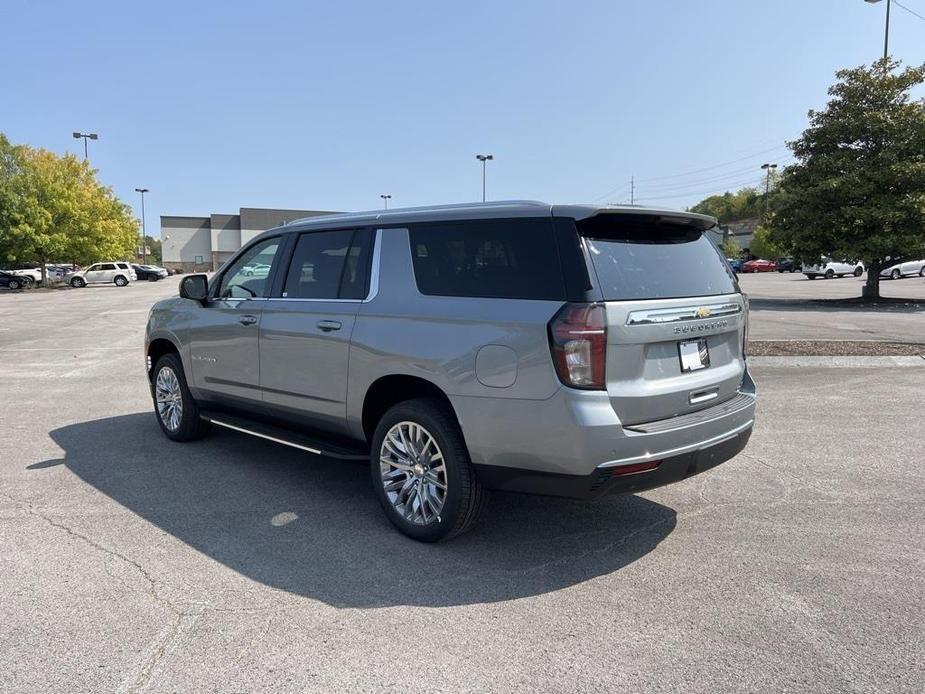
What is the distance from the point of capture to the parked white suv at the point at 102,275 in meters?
48.8

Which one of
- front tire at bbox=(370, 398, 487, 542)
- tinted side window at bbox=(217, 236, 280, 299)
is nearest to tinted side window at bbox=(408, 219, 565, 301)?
front tire at bbox=(370, 398, 487, 542)

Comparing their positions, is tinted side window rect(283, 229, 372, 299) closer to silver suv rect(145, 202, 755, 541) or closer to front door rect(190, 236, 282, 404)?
silver suv rect(145, 202, 755, 541)

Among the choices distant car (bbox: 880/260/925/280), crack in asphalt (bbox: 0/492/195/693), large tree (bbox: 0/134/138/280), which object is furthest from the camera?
distant car (bbox: 880/260/925/280)

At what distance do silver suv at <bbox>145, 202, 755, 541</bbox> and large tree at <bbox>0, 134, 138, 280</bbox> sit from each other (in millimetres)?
43860

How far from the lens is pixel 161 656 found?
9.44 ft

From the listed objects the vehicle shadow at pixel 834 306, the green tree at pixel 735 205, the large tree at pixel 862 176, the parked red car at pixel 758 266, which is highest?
the green tree at pixel 735 205

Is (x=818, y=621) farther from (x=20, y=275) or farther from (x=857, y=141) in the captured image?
(x=20, y=275)

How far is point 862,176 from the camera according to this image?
65.3 feet

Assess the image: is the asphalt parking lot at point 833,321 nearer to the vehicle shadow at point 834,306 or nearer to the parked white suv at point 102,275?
the vehicle shadow at point 834,306

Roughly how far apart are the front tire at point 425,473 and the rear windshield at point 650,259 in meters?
1.18

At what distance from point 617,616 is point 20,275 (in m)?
52.7

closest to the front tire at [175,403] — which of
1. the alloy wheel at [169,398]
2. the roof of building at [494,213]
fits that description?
the alloy wheel at [169,398]

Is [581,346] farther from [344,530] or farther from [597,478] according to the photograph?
[344,530]

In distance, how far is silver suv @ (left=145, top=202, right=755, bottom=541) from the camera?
3.39 m
